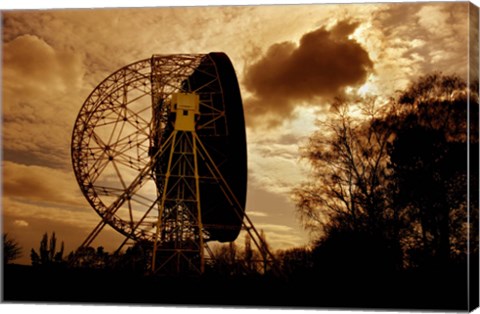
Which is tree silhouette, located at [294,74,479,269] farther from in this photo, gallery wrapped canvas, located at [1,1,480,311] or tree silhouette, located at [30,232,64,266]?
tree silhouette, located at [30,232,64,266]

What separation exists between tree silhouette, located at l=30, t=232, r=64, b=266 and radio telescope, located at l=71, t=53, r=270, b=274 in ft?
2.16

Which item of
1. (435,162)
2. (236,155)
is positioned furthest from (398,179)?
(236,155)

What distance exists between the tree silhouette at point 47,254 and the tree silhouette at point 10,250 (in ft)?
1.03

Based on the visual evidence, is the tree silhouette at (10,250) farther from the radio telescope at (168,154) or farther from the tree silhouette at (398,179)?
the tree silhouette at (398,179)

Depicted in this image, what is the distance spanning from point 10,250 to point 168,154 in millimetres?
4265

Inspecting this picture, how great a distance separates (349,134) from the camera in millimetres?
17219

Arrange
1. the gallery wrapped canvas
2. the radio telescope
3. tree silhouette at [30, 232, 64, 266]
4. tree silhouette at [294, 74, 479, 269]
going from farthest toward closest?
1. the radio telescope
2. tree silhouette at [30, 232, 64, 266]
3. the gallery wrapped canvas
4. tree silhouette at [294, 74, 479, 269]

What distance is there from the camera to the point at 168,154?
59.2 feet

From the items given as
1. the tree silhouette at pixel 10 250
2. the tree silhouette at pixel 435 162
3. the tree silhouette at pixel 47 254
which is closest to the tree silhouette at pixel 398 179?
the tree silhouette at pixel 435 162

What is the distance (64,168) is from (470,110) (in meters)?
9.43

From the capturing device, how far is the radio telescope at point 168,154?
1712 cm

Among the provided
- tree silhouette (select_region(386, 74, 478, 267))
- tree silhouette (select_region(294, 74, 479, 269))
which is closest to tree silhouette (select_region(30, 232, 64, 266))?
tree silhouette (select_region(294, 74, 479, 269))

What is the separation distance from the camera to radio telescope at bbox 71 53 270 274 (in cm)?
1712

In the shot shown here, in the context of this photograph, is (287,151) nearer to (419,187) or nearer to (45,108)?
(419,187)
